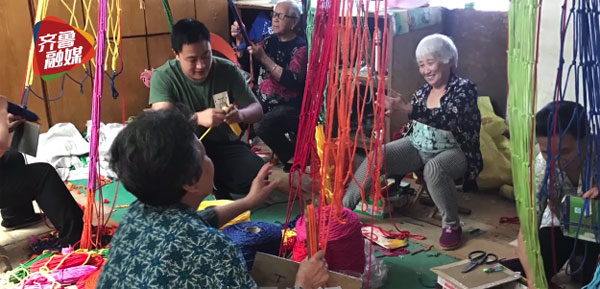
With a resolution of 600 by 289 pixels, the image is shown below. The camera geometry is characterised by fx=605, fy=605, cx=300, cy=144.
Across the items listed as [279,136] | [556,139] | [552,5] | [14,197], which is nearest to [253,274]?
[556,139]

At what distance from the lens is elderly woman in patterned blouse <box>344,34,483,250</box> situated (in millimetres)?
2896

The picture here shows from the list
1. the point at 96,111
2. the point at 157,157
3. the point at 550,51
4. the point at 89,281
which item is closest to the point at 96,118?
the point at 96,111

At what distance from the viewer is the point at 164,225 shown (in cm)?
144

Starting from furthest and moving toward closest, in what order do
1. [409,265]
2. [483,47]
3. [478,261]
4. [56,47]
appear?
[483,47] < [409,265] < [56,47] < [478,261]

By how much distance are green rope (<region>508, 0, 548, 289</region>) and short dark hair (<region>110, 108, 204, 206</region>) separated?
0.85 metres

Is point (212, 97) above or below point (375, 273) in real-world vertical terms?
above

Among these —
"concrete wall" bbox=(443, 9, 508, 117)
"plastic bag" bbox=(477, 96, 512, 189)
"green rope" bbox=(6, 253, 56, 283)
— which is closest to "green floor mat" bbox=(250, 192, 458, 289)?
"plastic bag" bbox=(477, 96, 512, 189)

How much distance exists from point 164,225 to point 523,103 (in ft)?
3.16

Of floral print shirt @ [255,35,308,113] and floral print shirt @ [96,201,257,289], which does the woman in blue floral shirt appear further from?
floral print shirt @ [255,35,308,113]

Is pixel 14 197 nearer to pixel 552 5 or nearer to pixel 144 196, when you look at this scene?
pixel 144 196

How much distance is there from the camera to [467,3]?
12.9ft

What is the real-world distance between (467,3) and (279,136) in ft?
4.92

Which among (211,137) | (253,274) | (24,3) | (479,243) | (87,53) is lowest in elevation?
(479,243)

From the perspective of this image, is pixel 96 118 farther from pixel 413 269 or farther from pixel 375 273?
pixel 413 269
